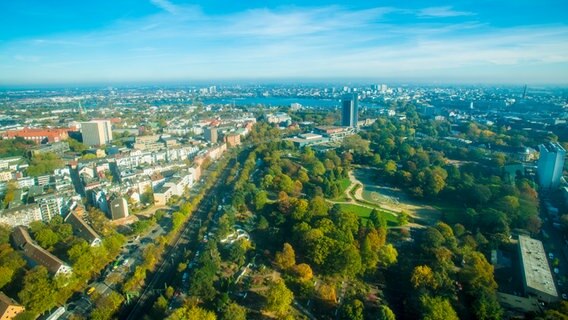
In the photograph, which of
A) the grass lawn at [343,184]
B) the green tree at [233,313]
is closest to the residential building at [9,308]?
the green tree at [233,313]

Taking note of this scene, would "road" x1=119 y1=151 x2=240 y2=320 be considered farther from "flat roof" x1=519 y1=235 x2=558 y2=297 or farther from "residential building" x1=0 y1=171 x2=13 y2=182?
"residential building" x1=0 y1=171 x2=13 y2=182

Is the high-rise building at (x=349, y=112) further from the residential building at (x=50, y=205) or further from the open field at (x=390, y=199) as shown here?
the residential building at (x=50, y=205)

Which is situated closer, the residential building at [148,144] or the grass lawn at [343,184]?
the grass lawn at [343,184]

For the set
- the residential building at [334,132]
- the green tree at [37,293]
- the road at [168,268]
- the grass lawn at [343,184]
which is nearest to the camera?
the green tree at [37,293]

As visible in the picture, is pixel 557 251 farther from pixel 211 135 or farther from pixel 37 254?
pixel 211 135

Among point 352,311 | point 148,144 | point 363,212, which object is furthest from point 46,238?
point 148,144

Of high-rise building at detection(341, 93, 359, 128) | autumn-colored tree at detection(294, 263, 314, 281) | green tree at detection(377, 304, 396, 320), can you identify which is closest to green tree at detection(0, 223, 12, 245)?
autumn-colored tree at detection(294, 263, 314, 281)
